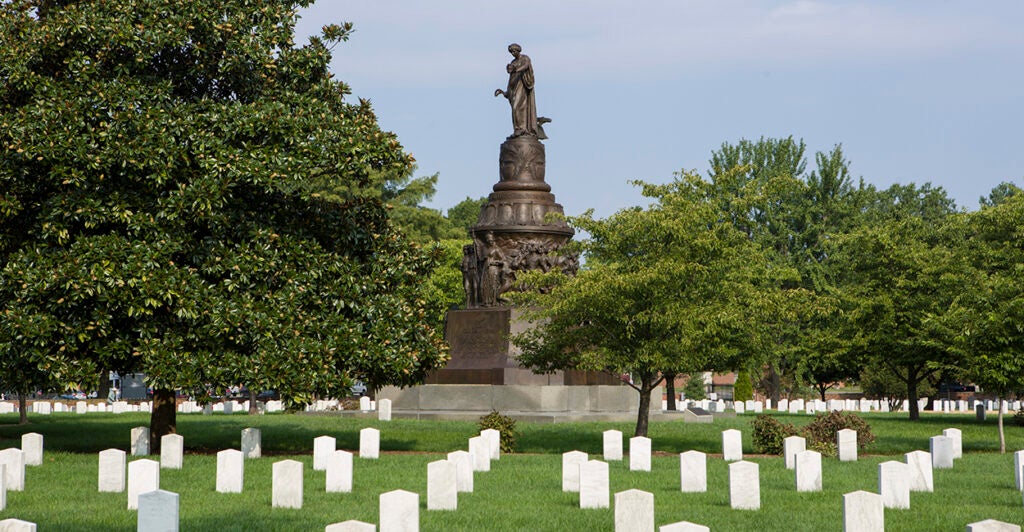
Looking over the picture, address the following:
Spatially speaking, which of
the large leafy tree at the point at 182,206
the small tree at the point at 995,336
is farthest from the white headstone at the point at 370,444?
the small tree at the point at 995,336

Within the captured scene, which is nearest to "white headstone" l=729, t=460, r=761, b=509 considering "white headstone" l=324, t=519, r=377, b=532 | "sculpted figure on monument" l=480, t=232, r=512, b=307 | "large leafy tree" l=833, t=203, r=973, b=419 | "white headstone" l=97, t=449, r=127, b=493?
"white headstone" l=324, t=519, r=377, b=532

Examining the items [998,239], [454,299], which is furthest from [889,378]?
[998,239]

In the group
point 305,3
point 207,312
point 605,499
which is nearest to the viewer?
point 605,499

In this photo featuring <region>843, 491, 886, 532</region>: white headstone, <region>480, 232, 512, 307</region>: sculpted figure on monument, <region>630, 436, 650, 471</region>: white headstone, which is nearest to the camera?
<region>843, 491, 886, 532</region>: white headstone

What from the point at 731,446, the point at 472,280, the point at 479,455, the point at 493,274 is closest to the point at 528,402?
the point at 493,274

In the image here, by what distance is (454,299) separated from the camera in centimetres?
6644

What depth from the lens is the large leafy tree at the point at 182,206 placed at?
21.5m

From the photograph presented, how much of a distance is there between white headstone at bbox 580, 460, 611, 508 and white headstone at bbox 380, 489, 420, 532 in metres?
3.76

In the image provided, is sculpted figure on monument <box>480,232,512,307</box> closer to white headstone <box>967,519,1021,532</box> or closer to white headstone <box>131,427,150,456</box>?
white headstone <box>131,427,150,456</box>

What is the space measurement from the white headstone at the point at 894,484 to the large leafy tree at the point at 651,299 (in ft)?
31.4

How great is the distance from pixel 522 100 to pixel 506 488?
20.7 meters

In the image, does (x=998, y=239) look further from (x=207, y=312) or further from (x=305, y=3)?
(x=207, y=312)

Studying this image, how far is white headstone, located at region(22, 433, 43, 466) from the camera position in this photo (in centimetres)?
2162

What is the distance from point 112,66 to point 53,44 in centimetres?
112
